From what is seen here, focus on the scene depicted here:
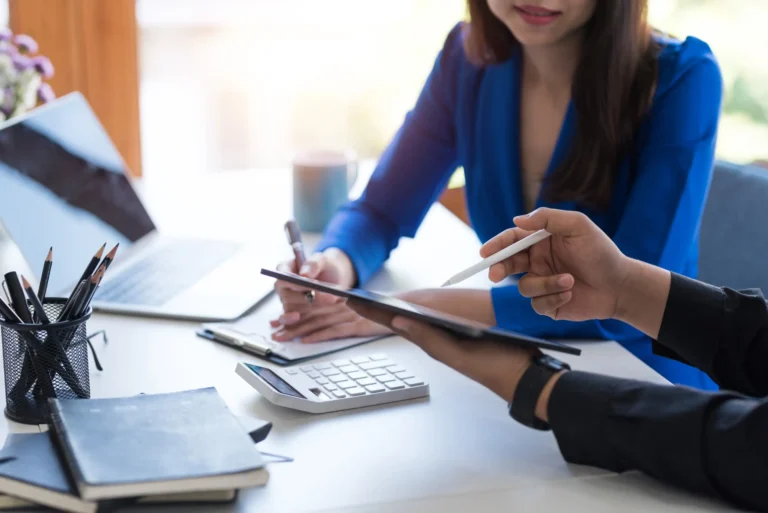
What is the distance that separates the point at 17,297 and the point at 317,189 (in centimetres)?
82

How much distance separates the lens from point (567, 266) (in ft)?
3.71

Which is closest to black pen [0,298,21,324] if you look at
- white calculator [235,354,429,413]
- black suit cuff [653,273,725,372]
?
white calculator [235,354,429,413]

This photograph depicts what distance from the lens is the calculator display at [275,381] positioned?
1.01m

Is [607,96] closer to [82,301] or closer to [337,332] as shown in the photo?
[337,332]

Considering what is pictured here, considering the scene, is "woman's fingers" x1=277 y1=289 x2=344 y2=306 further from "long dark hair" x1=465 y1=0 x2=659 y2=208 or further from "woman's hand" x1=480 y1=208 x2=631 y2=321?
"long dark hair" x1=465 y1=0 x2=659 y2=208

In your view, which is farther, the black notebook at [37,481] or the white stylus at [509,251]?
the white stylus at [509,251]

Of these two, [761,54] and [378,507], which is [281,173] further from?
[761,54]

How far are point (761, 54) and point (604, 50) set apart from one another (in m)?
Result: 3.34

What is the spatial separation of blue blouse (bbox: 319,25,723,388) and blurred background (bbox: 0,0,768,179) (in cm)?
145

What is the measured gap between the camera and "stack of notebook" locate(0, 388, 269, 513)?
75 centimetres

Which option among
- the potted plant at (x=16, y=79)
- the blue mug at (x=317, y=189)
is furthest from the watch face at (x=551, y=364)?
the potted plant at (x=16, y=79)

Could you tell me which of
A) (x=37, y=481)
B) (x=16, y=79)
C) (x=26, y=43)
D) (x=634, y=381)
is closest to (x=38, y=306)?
(x=37, y=481)

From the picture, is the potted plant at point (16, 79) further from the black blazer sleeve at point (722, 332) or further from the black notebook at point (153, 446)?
the black blazer sleeve at point (722, 332)

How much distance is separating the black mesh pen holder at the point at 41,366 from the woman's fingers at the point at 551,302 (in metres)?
0.52
